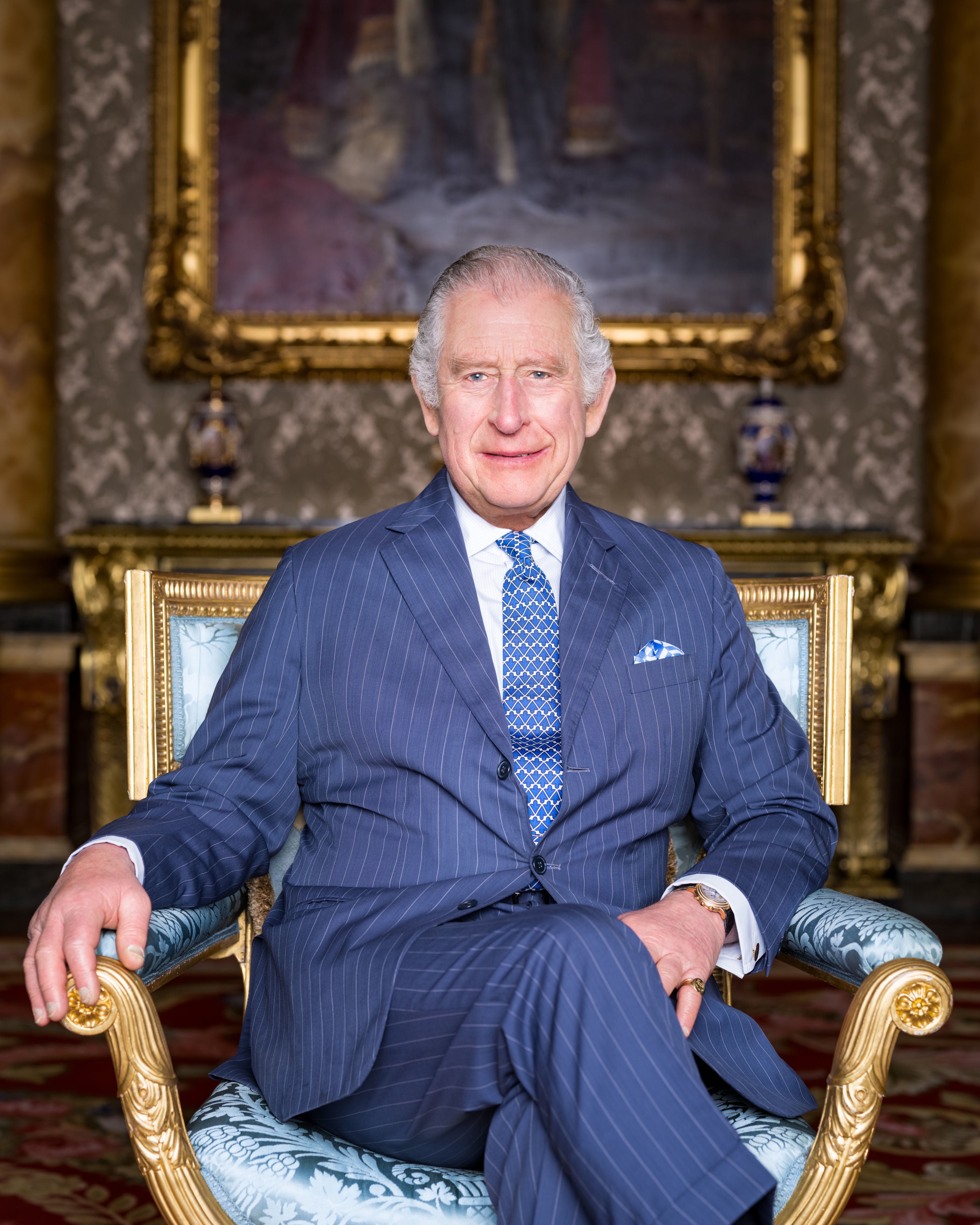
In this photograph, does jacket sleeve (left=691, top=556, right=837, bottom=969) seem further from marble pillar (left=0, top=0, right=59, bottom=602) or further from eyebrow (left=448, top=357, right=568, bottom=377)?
marble pillar (left=0, top=0, right=59, bottom=602)

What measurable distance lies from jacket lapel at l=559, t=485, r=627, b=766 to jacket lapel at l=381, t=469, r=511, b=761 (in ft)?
0.32

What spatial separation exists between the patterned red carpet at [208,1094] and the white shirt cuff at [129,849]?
1147 mm

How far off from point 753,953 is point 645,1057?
454 millimetres

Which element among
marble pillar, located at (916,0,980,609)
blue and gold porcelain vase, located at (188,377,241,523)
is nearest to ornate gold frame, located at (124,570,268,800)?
blue and gold porcelain vase, located at (188,377,241,523)

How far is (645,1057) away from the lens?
1.27 meters

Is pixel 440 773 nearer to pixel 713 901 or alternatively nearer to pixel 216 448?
pixel 713 901

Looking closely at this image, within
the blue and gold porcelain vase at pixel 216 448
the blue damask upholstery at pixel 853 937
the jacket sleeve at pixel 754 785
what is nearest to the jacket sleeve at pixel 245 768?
the jacket sleeve at pixel 754 785

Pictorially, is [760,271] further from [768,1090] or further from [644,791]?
[768,1090]

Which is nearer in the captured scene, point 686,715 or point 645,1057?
point 645,1057

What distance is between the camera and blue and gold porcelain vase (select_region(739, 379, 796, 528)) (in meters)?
4.75

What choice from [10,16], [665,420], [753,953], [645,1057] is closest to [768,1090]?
[753,953]

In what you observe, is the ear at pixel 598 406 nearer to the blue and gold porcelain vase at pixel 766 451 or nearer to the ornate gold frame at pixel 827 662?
the ornate gold frame at pixel 827 662

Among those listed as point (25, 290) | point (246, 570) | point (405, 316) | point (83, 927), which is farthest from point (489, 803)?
point (25, 290)

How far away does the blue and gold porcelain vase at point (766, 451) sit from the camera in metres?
4.75
